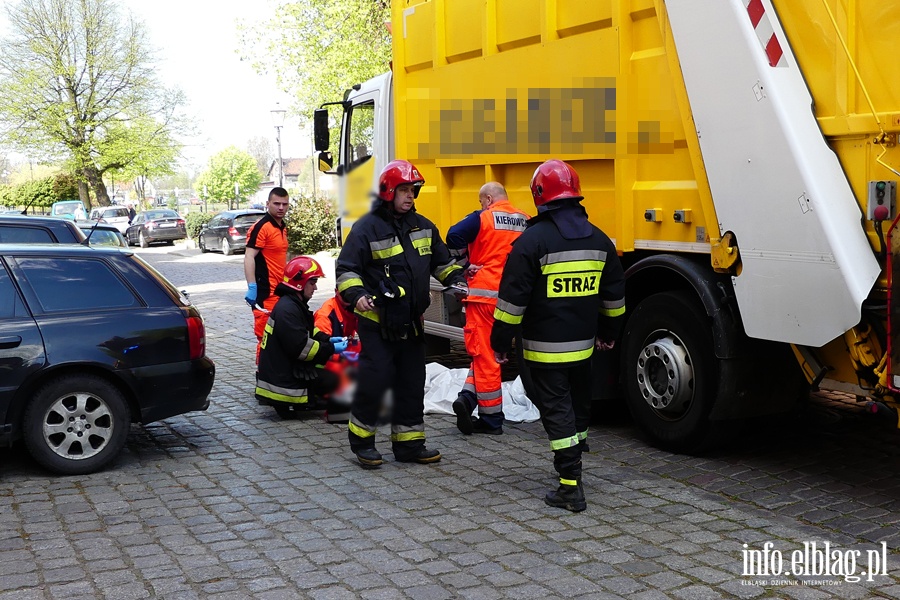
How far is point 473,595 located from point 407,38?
220 inches

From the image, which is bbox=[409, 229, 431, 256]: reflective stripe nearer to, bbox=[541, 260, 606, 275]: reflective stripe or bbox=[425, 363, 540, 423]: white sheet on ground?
bbox=[541, 260, 606, 275]: reflective stripe

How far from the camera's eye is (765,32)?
16.7 ft

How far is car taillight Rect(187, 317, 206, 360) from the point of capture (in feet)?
20.6

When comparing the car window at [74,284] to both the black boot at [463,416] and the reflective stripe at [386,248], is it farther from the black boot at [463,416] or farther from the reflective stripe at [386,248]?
the black boot at [463,416]

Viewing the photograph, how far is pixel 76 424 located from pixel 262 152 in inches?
97.3

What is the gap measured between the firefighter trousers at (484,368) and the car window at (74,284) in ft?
7.26

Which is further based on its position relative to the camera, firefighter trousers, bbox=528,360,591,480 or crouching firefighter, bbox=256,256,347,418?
crouching firefighter, bbox=256,256,347,418

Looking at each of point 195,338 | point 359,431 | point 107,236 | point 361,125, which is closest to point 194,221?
point 107,236

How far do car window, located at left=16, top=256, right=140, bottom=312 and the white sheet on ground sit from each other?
2480 mm

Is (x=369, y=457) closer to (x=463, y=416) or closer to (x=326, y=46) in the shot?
(x=463, y=416)

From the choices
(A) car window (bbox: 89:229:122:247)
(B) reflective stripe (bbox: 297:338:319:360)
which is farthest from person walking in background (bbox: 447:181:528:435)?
(A) car window (bbox: 89:229:122:247)

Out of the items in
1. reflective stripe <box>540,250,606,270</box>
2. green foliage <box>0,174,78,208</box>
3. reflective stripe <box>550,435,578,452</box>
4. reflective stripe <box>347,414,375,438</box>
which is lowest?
reflective stripe <box>347,414,375,438</box>

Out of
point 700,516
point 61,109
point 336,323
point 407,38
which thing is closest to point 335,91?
point 407,38

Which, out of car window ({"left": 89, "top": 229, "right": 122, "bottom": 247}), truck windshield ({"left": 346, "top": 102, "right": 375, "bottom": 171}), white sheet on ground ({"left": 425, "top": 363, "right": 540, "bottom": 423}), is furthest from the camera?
car window ({"left": 89, "top": 229, "right": 122, "bottom": 247})
